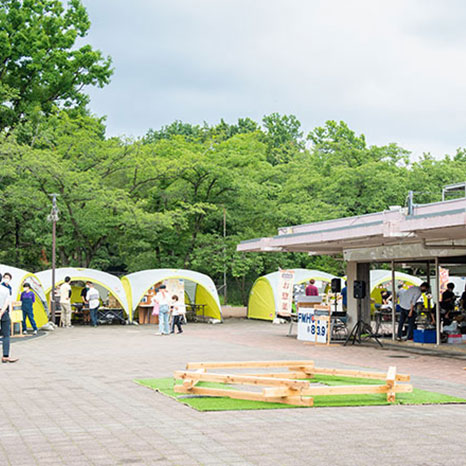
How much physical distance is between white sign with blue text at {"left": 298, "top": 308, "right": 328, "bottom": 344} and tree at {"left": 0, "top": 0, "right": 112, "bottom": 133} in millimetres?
24121

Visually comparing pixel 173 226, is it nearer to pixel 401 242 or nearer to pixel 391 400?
pixel 401 242

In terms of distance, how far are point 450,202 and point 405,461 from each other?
9.13m

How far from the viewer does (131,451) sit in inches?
252

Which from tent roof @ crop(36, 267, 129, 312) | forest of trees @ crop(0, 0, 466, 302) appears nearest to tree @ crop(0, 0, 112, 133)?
forest of trees @ crop(0, 0, 466, 302)

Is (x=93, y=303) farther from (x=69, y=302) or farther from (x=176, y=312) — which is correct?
(x=176, y=312)

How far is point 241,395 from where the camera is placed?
9.18 m

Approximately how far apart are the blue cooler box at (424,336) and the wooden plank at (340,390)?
32.4ft

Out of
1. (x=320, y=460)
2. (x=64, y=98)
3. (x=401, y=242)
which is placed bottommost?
(x=320, y=460)

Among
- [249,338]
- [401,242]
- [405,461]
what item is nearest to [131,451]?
[405,461]

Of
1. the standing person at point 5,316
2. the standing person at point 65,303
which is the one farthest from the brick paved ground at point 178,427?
the standing person at point 65,303

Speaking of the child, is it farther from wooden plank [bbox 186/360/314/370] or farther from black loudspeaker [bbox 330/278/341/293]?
wooden plank [bbox 186/360/314/370]

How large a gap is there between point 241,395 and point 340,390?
1.26 m

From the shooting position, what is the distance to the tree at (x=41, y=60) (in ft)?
135

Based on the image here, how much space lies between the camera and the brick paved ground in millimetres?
6266
